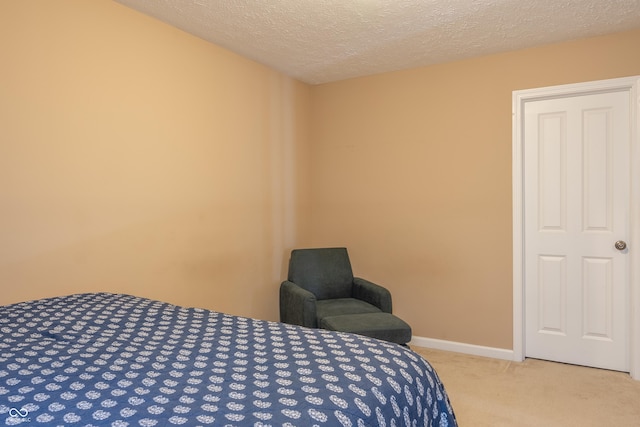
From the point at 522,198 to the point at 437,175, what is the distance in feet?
2.26

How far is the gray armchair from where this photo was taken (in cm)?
285

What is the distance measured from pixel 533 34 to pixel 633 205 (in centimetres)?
138

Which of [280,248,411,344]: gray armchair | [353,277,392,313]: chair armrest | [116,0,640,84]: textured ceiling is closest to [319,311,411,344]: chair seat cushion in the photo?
[280,248,411,344]: gray armchair

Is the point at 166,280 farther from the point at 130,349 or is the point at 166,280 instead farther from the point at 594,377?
the point at 594,377

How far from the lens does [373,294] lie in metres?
3.41

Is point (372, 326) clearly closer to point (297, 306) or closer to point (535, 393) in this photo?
point (297, 306)

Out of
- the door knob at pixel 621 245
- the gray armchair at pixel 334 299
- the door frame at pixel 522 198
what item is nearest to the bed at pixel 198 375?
the gray armchair at pixel 334 299

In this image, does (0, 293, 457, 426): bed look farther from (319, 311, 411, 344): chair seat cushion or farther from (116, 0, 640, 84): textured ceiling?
(116, 0, 640, 84): textured ceiling

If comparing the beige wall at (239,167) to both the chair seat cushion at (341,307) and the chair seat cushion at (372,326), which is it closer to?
the chair seat cushion at (341,307)

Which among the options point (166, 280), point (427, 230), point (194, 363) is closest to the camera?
point (194, 363)

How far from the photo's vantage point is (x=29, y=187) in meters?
2.13

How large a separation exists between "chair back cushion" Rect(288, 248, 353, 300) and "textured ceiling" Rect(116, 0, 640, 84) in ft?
5.37

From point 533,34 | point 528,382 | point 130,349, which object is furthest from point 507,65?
point 130,349

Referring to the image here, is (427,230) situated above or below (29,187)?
below
